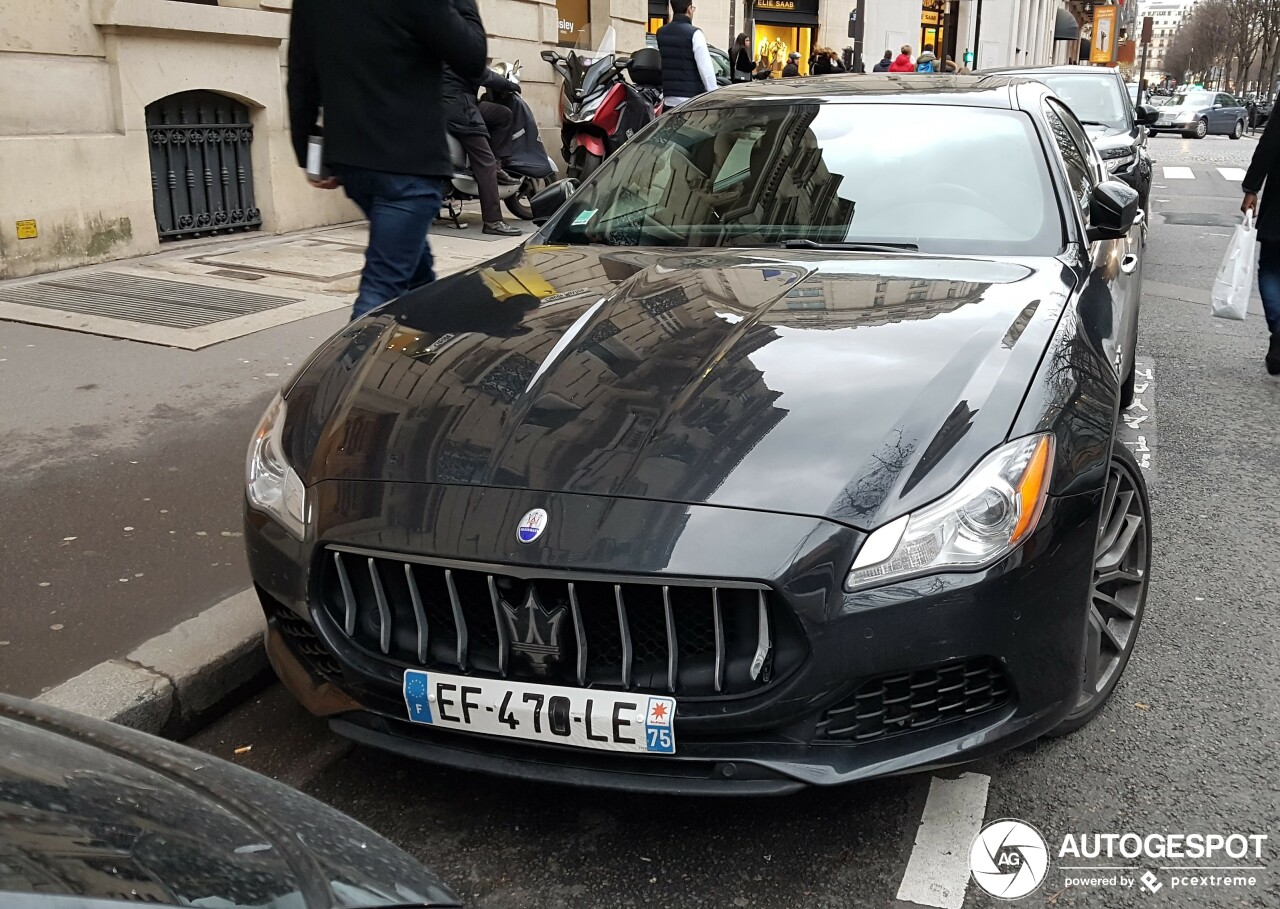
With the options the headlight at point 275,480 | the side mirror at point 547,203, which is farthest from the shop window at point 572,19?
the headlight at point 275,480

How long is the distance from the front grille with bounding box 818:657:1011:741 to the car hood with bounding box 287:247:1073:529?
326mm

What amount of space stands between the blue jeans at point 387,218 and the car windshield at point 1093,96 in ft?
26.7

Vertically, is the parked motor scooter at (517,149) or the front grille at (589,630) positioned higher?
the parked motor scooter at (517,149)

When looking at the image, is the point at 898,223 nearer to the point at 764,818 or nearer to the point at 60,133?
the point at 764,818

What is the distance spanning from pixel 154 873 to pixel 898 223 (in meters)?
3.01

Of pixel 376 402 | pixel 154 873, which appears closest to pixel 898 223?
pixel 376 402

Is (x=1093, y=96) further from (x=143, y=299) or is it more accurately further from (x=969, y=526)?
(x=969, y=526)

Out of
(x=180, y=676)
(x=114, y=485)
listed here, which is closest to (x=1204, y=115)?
(x=114, y=485)

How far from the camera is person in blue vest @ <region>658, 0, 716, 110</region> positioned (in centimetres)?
1116

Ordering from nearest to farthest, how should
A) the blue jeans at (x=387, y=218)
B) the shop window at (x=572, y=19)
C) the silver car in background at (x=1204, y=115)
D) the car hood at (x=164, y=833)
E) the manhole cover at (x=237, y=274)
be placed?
1. the car hood at (x=164, y=833)
2. the blue jeans at (x=387, y=218)
3. the manhole cover at (x=237, y=274)
4. the shop window at (x=572, y=19)
5. the silver car in background at (x=1204, y=115)

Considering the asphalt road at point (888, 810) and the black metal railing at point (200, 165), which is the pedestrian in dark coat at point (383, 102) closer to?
the asphalt road at point (888, 810)

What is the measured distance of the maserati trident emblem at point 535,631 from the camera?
234cm

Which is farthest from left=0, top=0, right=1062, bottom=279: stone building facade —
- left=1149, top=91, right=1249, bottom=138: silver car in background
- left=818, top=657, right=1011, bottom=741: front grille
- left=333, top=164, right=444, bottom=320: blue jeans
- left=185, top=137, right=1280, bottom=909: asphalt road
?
left=1149, top=91, right=1249, bottom=138: silver car in background

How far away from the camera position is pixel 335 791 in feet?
9.31
